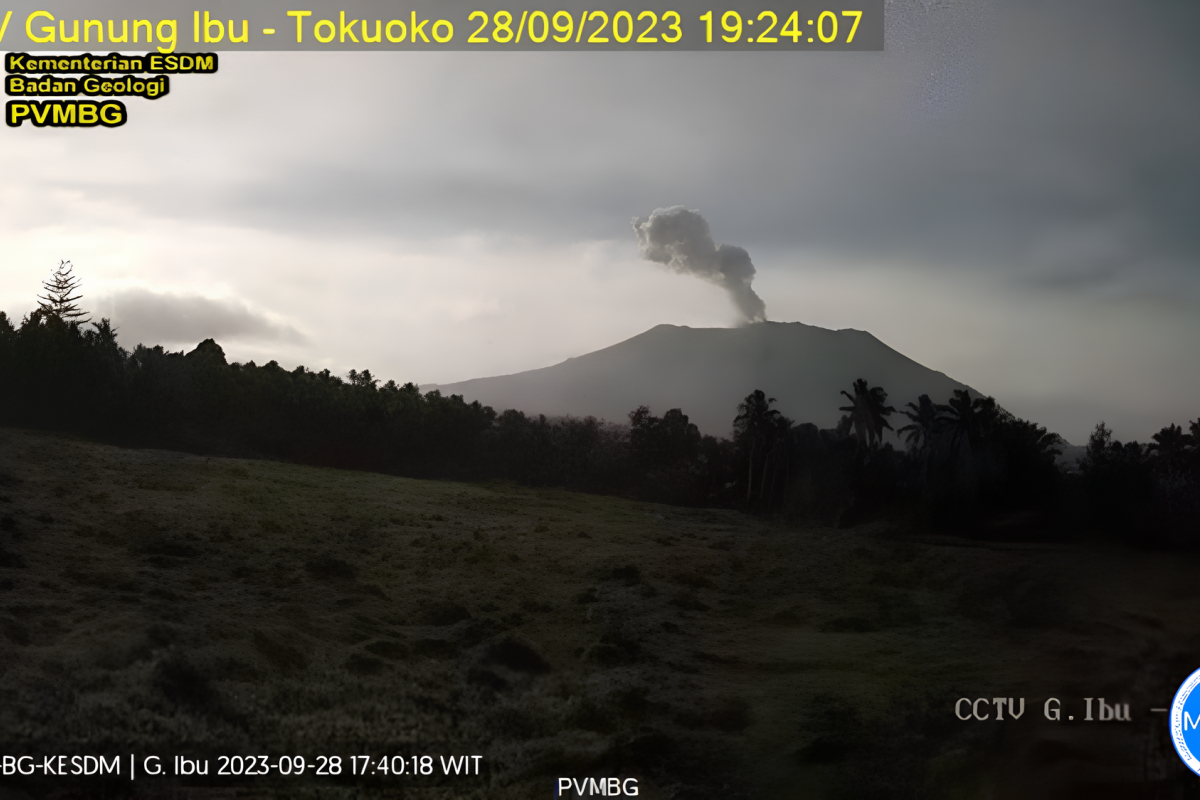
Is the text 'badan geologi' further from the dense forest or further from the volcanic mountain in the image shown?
the volcanic mountain

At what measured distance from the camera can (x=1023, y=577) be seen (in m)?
17.0

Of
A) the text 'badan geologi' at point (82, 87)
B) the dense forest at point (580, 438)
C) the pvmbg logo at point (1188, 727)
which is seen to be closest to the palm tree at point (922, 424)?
the dense forest at point (580, 438)

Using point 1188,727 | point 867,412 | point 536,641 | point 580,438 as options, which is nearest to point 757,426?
point 867,412

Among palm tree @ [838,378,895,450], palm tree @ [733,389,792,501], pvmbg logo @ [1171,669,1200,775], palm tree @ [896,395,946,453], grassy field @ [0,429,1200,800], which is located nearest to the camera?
pvmbg logo @ [1171,669,1200,775]

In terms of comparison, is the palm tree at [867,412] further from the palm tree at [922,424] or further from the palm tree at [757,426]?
the palm tree at [757,426]

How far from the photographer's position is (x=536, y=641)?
Answer: 15.5m

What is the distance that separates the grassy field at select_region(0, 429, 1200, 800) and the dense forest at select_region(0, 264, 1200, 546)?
1.74m

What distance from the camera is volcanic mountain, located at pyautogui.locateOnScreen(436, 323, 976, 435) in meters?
23.9

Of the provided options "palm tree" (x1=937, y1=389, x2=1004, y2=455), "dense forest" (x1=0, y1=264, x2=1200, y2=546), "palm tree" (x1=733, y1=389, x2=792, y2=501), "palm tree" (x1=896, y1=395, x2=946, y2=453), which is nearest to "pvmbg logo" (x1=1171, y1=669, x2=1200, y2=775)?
"dense forest" (x1=0, y1=264, x2=1200, y2=546)

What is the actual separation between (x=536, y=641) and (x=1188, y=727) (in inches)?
410

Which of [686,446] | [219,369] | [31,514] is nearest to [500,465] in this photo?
[686,446]

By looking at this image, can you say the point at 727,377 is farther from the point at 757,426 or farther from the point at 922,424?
the point at 922,424

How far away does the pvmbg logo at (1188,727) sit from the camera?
32.8 feet

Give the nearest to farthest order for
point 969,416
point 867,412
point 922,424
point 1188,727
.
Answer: point 1188,727
point 969,416
point 922,424
point 867,412
